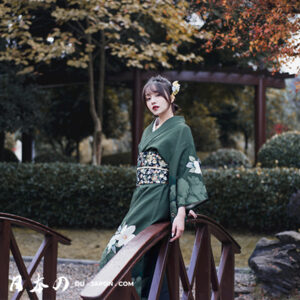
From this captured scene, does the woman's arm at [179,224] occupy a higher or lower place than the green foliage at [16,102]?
lower

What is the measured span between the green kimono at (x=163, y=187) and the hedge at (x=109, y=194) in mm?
4744

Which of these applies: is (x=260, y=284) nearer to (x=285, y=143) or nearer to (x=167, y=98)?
(x=167, y=98)

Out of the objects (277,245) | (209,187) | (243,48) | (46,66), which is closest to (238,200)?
(209,187)

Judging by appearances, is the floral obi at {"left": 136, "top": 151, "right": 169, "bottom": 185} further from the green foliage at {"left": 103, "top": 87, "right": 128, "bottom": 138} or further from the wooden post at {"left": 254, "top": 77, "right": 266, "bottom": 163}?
the green foliage at {"left": 103, "top": 87, "right": 128, "bottom": 138}

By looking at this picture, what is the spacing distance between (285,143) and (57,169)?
4777 millimetres

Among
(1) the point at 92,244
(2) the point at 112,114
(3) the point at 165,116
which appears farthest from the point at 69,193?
(2) the point at 112,114

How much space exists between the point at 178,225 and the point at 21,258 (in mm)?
1171

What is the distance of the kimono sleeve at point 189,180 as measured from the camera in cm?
208

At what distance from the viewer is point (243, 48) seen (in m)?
4.95

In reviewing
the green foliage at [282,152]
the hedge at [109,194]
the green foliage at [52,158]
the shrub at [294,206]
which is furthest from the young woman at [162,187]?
the green foliage at [52,158]

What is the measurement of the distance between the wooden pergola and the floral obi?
709 centimetres

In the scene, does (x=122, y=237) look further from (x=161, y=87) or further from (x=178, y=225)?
(x=161, y=87)

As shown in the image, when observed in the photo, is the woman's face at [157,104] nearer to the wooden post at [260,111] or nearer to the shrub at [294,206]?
the shrub at [294,206]

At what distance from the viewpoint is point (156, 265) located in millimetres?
1709
